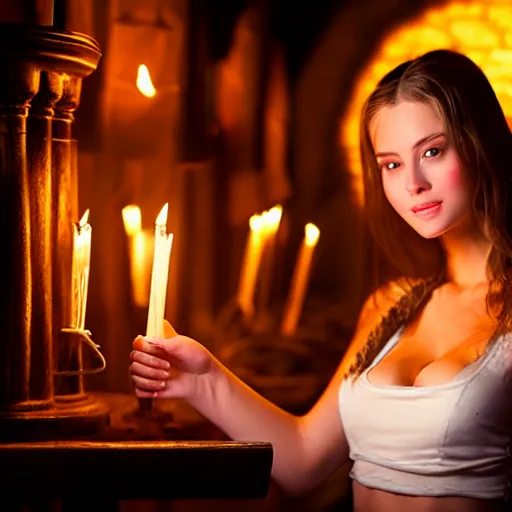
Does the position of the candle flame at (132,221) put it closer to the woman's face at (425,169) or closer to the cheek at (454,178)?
the woman's face at (425,169)

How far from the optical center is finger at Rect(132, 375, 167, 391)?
6.43 ft

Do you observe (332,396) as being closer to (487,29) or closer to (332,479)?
(332,479)

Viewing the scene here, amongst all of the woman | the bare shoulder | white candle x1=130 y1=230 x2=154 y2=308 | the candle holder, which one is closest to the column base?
the candle holder

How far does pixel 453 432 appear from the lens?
6.18ft

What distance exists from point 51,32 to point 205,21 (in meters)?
0.63

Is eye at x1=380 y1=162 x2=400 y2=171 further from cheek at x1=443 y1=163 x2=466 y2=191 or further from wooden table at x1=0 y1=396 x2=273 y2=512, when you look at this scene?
wooden table at x1=0 y1=396 x2=273 y2=512

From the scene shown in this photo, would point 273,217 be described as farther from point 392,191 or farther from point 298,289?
point 392,191

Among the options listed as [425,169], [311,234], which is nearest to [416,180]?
[425,169]

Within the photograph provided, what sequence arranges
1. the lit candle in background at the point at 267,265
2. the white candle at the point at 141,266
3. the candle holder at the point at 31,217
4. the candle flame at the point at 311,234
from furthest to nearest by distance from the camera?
the lit candle in background at the point at 267,265
the candle flame at the point at 311,234
the white candle at the point at 141,266
the candle holder at the point at 31,217

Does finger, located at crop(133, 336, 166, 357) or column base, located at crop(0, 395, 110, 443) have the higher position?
finger, located at crop(133, 336, 166, 357)

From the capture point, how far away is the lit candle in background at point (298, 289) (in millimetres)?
2502

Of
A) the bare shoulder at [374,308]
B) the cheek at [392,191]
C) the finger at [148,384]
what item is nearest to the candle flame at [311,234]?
the bare shoulder at [374,308]

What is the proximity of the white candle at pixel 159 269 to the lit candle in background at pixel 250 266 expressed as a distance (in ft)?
1.82

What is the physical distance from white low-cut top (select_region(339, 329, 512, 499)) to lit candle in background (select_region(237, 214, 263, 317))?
22.5 inches
